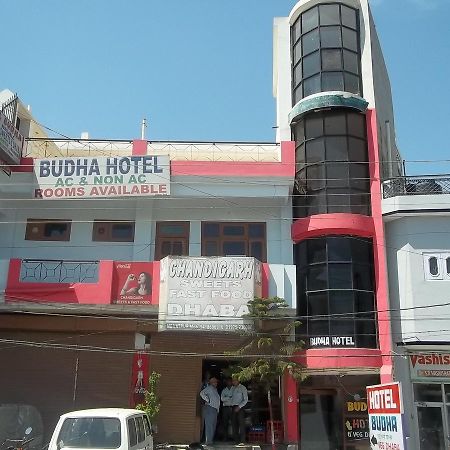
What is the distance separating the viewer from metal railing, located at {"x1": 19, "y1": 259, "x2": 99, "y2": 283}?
60.7 feet

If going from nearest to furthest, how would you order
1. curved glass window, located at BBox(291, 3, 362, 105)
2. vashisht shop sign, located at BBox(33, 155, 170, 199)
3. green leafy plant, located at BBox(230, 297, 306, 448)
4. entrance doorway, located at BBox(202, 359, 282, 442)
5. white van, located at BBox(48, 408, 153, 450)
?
1. white van, located at BBox(48, 408, 153, 450)
2. green leafy plant, located at BBox(230, 297, 306, 448)
3. entrance doorway, located at BBox(202, 359, 282, 442)
4. vashisht shop sign, located at BBox(33, 155, 170, 199)
5. curved glass window, located at BBox(291, 3, 362, 105)

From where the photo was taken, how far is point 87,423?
10500 mm

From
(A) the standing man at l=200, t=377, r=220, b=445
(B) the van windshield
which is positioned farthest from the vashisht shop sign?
(B) the van windshield

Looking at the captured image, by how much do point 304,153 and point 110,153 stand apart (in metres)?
7.57

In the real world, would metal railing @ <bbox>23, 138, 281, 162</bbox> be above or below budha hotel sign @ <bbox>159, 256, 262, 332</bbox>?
above

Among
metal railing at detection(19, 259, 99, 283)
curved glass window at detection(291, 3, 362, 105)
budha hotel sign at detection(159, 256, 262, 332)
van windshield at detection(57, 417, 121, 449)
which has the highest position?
curved glass window at detection(291, 3, 362, 105)

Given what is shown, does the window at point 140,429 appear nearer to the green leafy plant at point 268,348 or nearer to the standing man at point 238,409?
the green leafy plant at point 268,348

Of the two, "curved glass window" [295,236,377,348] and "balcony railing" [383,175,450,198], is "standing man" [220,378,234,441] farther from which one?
"balcony railing" [383,175,450,198]

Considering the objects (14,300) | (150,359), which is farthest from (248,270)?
(14,300)

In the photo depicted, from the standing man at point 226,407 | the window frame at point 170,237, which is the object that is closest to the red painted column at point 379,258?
the standing man at point 226,407

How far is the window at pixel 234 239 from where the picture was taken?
19.5m

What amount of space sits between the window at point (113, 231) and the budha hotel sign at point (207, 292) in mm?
3020

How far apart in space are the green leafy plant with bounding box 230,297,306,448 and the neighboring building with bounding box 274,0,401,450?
1.15m

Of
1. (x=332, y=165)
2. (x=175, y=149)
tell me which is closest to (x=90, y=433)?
(x=332, y=165)
